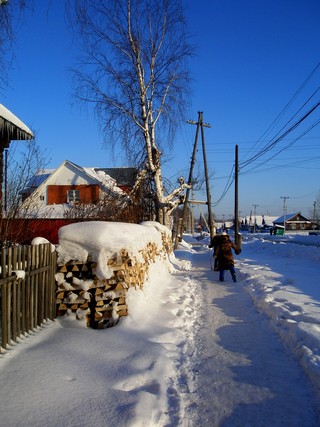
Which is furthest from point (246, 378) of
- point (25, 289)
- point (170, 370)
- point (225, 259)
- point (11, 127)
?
point (11, 127)

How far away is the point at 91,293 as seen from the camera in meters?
6.01

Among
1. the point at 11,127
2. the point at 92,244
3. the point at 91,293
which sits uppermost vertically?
the point at 11,127

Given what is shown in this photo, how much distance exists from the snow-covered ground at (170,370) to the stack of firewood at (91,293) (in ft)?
0.63

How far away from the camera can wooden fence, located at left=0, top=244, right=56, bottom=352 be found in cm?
433

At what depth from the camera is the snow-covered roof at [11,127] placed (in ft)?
29.8

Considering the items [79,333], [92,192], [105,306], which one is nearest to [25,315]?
[79,333]

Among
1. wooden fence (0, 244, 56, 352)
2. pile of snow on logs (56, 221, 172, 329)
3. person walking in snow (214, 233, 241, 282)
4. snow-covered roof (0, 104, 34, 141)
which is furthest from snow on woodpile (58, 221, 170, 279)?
person walking in snow (214, 233, 241, 282)

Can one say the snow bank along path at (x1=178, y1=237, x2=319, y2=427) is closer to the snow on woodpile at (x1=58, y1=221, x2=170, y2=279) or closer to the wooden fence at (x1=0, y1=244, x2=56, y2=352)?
the snow on woodpile at (x1=58, y1=221, x2=170, y2=279)

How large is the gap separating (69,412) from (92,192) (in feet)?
96.2

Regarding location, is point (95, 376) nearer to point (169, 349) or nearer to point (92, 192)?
point (169, 349)

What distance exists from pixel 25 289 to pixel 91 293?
131 cm

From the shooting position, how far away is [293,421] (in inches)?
133

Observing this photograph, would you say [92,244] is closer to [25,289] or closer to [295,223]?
[25,289]

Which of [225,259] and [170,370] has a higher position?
[225,259]
